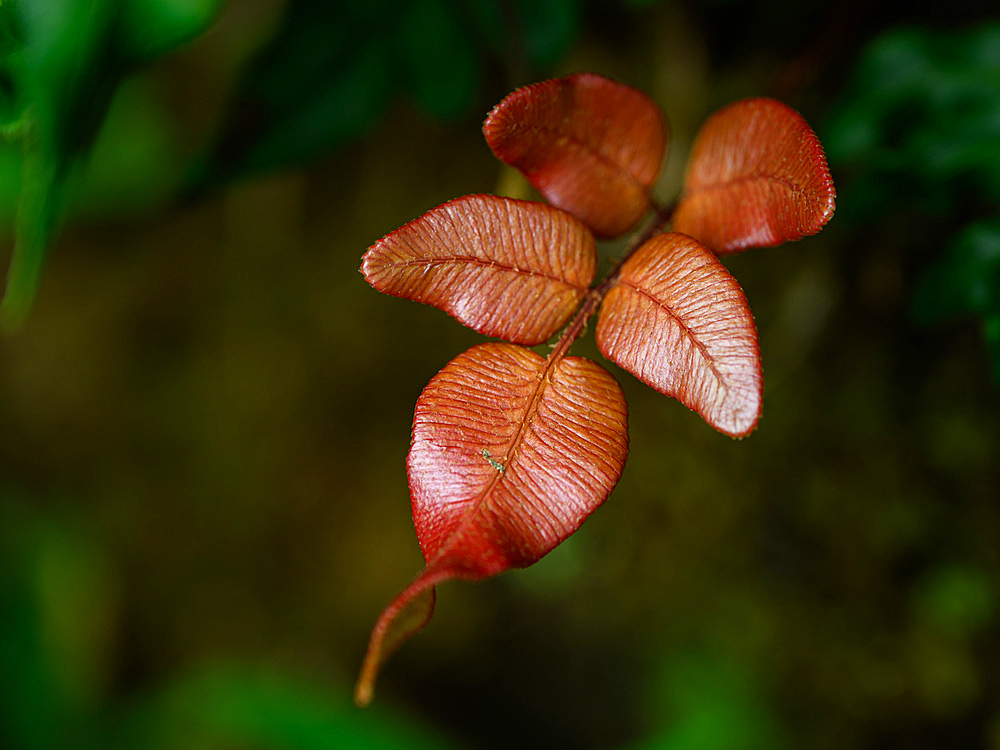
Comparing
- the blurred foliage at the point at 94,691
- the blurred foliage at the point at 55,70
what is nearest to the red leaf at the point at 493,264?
the blurred foliage at the point at 55,70

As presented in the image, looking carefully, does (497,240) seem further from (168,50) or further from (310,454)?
(310,454)

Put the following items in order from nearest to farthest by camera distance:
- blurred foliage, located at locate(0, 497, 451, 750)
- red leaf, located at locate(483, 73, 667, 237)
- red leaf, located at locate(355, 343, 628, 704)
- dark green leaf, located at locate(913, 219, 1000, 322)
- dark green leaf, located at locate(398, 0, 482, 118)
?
red leaf, located at locate(355, 343, 628, 704) < red leaf, located at locate(483, 73, 667, 237) < dark green leaf, located at locate(913, 219, 1000, 322) < dark green leaf, located at locate(398, 0, 482, 118) < blurred foliage, located at locate(0, 497, 451, 750)

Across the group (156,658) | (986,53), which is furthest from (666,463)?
(156,658)

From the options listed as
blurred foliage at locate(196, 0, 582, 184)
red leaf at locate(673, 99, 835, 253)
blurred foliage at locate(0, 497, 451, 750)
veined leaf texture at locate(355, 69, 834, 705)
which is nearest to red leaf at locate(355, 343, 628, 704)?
veined leaf texture at locate(355, 69, 834, 705)

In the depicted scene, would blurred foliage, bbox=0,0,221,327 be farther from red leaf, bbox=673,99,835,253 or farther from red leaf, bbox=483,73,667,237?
red leaf, bbox=673,99,835,253

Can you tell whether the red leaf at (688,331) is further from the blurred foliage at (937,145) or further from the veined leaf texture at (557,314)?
the blurred foliage at (937,145)

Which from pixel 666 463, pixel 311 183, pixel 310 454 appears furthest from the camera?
pixel 310 454

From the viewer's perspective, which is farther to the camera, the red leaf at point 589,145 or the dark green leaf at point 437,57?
the dark green leaf at point 437,57
